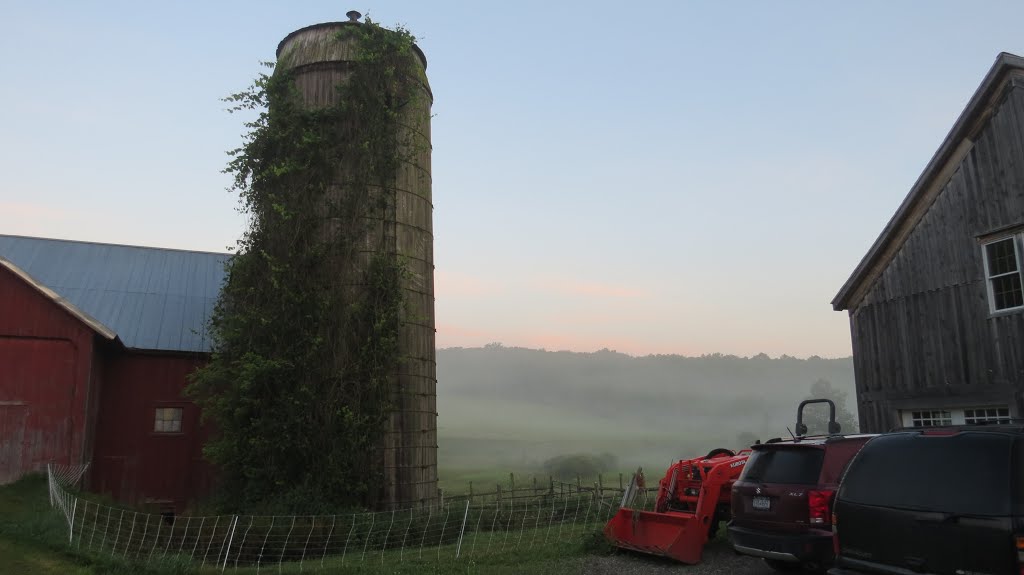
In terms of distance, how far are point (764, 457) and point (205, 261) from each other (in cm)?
2476

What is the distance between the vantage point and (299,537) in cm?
1666

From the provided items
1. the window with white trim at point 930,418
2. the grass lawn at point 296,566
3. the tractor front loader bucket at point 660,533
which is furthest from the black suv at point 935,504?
the window with white trim at point 930,418

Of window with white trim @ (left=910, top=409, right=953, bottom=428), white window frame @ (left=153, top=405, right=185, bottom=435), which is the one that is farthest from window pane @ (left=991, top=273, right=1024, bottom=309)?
white window frame @ (left=153, top=405, right=185, bottom=435)

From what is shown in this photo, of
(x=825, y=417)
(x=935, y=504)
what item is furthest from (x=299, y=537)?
(x=825, y=417)

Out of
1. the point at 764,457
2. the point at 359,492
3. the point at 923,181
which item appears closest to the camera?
the point at 764,457

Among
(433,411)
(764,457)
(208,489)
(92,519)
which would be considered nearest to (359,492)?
(433,411)

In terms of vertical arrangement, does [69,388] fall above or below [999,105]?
below

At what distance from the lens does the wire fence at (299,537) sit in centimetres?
1390

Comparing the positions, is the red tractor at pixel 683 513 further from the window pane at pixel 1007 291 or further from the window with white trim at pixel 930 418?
the window pane at pixel 1007 291

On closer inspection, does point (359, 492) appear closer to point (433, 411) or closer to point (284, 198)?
point (433, 411)

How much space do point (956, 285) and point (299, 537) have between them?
49.1 feet

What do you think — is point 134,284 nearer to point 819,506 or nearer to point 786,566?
point 786,566

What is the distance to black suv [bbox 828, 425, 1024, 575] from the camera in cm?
607

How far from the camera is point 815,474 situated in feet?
31.2
